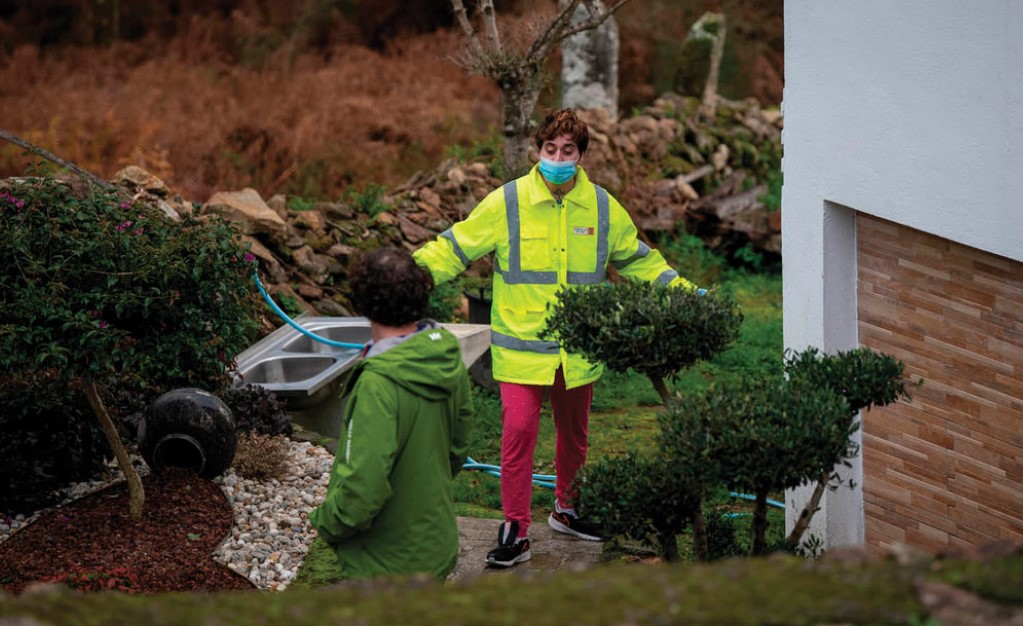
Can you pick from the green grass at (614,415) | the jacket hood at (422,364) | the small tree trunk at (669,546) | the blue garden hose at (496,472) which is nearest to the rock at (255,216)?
the green grass at (614,415)

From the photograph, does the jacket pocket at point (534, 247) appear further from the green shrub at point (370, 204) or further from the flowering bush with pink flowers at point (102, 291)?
the green shrub at point (370, 204)

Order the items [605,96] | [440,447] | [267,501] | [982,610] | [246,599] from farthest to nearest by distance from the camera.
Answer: [605,96], [267,501], [440,447], [246,599], [982,610]

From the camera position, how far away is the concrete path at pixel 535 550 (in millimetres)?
5848

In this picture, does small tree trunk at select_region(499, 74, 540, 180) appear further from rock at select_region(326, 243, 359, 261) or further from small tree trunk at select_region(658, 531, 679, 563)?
small tree trunk at select_region(658, 531, 679, 563)

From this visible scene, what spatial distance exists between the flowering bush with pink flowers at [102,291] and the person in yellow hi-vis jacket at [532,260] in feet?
3.15

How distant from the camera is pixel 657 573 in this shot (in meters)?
3.01

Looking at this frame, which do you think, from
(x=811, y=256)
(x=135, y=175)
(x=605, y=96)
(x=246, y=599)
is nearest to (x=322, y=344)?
(x=135, y=175)

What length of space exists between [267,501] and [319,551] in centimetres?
63

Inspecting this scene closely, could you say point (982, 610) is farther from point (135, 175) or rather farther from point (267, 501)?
point (135, 175)

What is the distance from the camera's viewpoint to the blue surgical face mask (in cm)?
561

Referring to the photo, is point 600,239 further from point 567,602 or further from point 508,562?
point 567,602

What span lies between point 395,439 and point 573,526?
2729mm

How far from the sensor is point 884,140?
16.8 ft

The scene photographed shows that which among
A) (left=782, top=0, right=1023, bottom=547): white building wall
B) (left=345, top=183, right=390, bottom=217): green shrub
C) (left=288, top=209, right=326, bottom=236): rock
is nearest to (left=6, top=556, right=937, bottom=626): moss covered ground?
(left=782, top=0, right=1023, bottom=547): white building wall
